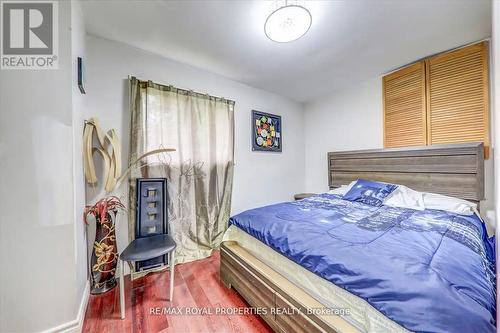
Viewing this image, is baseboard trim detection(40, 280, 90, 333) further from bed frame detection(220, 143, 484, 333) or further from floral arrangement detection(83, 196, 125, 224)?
bed frame detection(220, 143, 484, 333)

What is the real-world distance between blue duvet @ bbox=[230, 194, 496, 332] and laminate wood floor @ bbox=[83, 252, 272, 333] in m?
0.62

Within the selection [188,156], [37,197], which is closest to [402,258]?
[37,197]

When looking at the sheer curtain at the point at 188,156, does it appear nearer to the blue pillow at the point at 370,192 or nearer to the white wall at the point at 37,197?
the white wall at the point at 37,197

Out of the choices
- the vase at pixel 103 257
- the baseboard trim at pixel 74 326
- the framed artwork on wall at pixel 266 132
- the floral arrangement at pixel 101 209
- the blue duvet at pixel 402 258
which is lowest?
the baseboard trim at pixel 74 326

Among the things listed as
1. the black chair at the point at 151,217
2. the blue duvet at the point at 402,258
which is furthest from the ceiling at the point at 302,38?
the blue duvet at the point at 402,258

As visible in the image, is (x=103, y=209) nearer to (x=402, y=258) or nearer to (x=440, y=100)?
(x=402, y=258)

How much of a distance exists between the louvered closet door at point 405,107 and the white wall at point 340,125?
131 millimetres

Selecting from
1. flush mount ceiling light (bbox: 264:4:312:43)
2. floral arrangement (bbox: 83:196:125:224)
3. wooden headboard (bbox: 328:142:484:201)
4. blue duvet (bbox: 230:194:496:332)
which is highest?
flush mount ceiling light (bbox: 264:4:312:43)

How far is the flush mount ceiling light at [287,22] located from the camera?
4.99ft

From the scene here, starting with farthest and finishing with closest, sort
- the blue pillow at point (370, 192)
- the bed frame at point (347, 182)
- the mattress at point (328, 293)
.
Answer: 1. the blue pillow at point (370, 192)
2. the bed frame at point (347, 182)
3. the mattress at point (328, 293)

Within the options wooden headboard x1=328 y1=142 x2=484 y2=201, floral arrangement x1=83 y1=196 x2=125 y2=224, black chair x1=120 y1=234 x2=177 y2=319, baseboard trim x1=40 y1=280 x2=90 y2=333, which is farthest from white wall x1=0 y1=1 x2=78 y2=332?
wooden headboard x1=328 y1=142 x2=484 y2=201

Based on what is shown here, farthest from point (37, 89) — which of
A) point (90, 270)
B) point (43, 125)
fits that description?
point (90, 270)

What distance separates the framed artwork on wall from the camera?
3.25 m

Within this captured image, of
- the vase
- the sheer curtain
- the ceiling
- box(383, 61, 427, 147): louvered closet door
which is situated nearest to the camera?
the ceiling
